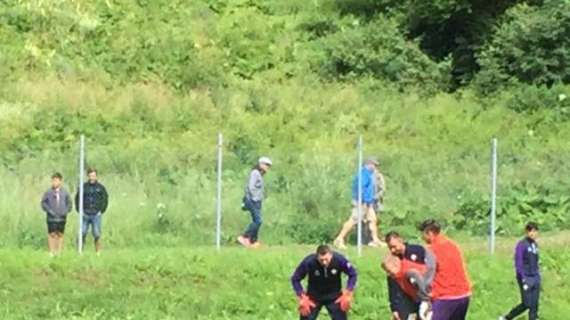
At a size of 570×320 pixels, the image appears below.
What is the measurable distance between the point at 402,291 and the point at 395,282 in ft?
0.40

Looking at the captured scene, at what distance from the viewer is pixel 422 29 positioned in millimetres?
36469

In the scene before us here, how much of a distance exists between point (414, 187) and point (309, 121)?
6.87 m

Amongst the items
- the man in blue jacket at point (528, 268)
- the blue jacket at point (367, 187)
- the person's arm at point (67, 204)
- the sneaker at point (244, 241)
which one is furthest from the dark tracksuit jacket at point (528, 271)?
the person's arm at point (67, 204)

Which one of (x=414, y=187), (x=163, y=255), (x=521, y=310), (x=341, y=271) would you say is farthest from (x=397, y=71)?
(x=341, y=271)

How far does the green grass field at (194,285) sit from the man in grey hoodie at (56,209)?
0.69 metres

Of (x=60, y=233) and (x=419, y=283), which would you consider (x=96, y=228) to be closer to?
(x=60, y=233)

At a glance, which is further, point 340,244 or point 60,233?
point 340,244

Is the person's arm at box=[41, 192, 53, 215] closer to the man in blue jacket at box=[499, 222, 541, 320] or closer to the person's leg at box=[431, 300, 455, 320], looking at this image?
the man in blue jacket at box=[499, 222, 541, 320]

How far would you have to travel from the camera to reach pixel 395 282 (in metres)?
14.6

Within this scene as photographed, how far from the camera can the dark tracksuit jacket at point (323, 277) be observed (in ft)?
50.3

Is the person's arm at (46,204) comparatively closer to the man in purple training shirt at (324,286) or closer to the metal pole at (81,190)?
the metal pole at (81,190)

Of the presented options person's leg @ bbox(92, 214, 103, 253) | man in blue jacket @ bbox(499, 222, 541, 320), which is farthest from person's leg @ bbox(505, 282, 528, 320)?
person's leg @ bbox(92, 214, 103, 253)

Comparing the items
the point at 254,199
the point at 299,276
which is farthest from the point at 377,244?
the point at 299,276

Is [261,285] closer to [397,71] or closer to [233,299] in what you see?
[233,299]
